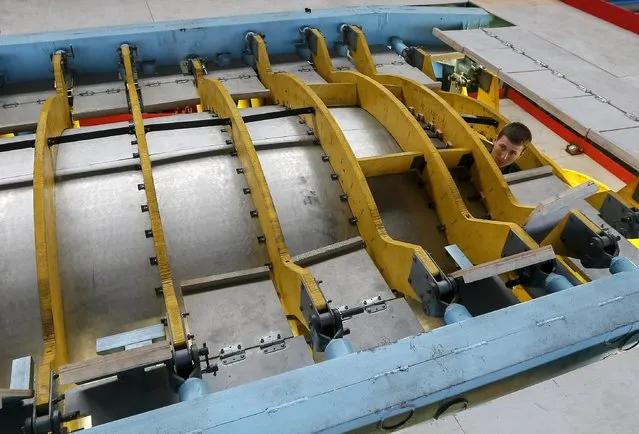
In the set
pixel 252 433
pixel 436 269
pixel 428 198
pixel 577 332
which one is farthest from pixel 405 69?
pixel 252 433

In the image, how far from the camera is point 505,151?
10.2 ft

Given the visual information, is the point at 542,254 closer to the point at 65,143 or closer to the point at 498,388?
the point at 498,388

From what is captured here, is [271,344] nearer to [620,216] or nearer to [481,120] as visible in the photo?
[620,216]

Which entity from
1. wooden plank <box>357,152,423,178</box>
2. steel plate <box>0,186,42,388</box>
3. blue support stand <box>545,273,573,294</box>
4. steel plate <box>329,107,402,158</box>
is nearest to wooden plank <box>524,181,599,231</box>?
blue support stand <box>545,273,573,294</box>

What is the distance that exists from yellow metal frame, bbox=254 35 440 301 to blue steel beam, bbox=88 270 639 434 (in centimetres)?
44

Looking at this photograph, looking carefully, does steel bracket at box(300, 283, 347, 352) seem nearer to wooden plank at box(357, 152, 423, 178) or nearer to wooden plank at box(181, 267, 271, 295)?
wooden plank at box(181, 267, 271, 295)

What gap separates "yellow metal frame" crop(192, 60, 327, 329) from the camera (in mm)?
2130

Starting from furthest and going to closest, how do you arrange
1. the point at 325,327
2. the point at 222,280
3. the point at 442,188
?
1. the point at 442,188
2. the point at 222,280
3. the point at 325,327

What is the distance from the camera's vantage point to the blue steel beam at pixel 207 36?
3.62m

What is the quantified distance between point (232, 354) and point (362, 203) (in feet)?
3.43

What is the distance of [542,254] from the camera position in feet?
6.41

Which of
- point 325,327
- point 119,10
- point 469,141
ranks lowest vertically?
point 325,327

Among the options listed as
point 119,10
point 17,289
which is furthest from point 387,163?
point 119,10

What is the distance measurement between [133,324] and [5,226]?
830 millimetres
